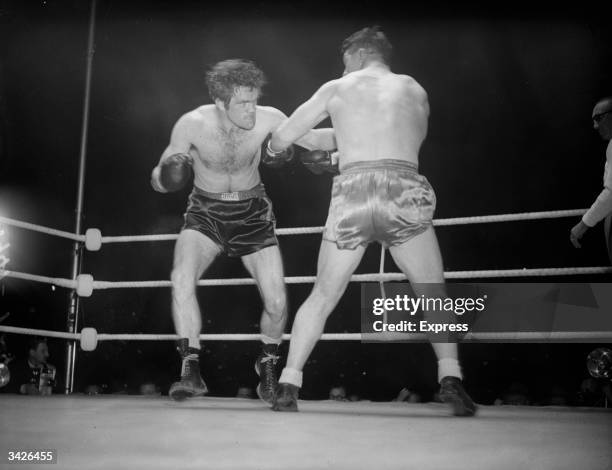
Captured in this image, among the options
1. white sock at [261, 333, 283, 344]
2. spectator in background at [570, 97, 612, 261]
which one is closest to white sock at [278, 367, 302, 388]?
white sock at [261, 333, 283, 344]

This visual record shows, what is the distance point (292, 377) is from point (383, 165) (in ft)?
2.05

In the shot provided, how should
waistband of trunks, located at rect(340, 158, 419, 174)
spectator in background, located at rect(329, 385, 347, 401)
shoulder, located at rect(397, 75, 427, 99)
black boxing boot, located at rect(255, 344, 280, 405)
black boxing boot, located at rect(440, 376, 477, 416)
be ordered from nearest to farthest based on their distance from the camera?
black boxing boot, located at rect(440, 376, 477, 416), waistband of trunks, located at rect(340, 158, 419, 174), shoulder, located at rect(397, 75, 427, 99), black boxing boot, located at rect(255, 344, 280, 405), spectator in background, located at rect(329, 385, 347, 401)

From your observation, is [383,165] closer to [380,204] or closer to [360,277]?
[380,204]

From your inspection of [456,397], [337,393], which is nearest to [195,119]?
[337,393]

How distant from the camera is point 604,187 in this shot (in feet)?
6.42

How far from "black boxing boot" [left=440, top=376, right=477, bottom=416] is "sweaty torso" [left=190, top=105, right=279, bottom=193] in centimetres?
90

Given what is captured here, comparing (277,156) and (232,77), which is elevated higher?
(232,77)

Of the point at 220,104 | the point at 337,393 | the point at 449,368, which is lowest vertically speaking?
the point at 337,393

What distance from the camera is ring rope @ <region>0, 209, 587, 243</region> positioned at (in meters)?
2.06

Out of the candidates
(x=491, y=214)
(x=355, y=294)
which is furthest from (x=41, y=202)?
(x=491, y=214)

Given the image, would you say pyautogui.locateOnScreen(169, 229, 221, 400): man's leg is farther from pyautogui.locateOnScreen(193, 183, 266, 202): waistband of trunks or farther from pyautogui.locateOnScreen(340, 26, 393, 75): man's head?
pyautogui.locateOnScreen(340, 26, 393, 75): man's head

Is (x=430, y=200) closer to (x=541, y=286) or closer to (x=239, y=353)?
(x=541, y=286)

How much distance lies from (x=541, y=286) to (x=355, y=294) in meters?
0.54

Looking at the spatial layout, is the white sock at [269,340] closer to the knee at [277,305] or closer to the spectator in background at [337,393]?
the knee at [277,305]
